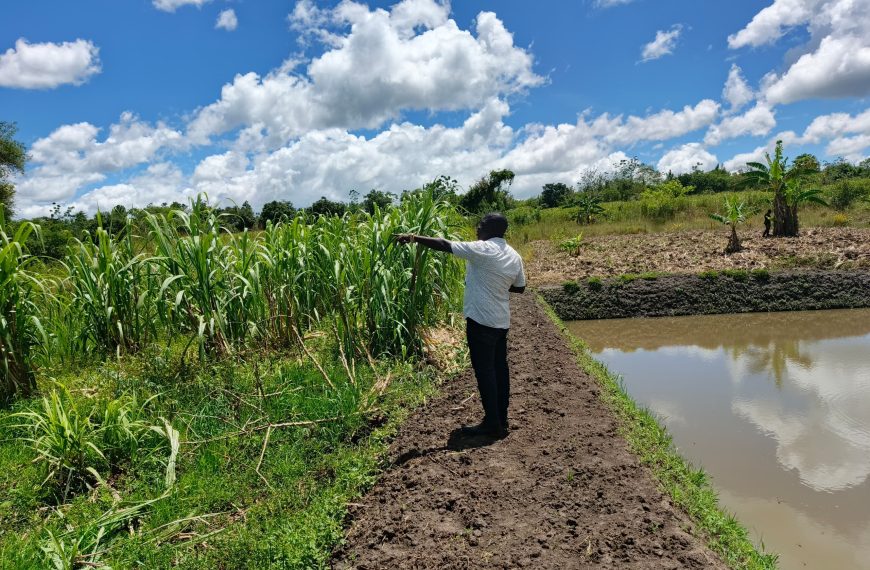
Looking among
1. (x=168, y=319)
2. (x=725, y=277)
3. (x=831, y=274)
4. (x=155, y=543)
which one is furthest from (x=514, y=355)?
(x=831, y=274)

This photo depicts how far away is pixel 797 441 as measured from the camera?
4516mm

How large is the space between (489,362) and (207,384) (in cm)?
219

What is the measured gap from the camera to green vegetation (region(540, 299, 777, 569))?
8.40 feet

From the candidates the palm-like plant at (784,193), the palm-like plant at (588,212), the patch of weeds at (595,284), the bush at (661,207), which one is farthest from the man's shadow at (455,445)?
the bush at (661,207)

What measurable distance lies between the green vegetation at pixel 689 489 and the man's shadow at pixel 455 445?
992 millimetres

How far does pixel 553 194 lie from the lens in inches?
1551

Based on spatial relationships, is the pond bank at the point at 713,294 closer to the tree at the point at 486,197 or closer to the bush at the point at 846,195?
the tree at the point at 486,197

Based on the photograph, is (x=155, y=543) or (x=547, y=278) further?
(x=547, y=278)

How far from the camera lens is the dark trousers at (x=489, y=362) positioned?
3.28m

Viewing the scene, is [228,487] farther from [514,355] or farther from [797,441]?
[797,441]

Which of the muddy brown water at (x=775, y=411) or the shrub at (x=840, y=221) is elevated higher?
the shrub at (x=840, y=221)

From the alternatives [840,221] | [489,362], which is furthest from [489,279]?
[840,221]

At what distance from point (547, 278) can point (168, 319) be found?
409 inches

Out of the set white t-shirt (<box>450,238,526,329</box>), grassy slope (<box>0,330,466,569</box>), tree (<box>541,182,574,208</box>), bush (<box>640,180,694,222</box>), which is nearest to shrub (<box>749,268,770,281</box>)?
grassy slope (<box>0,330,466,569</box>)
